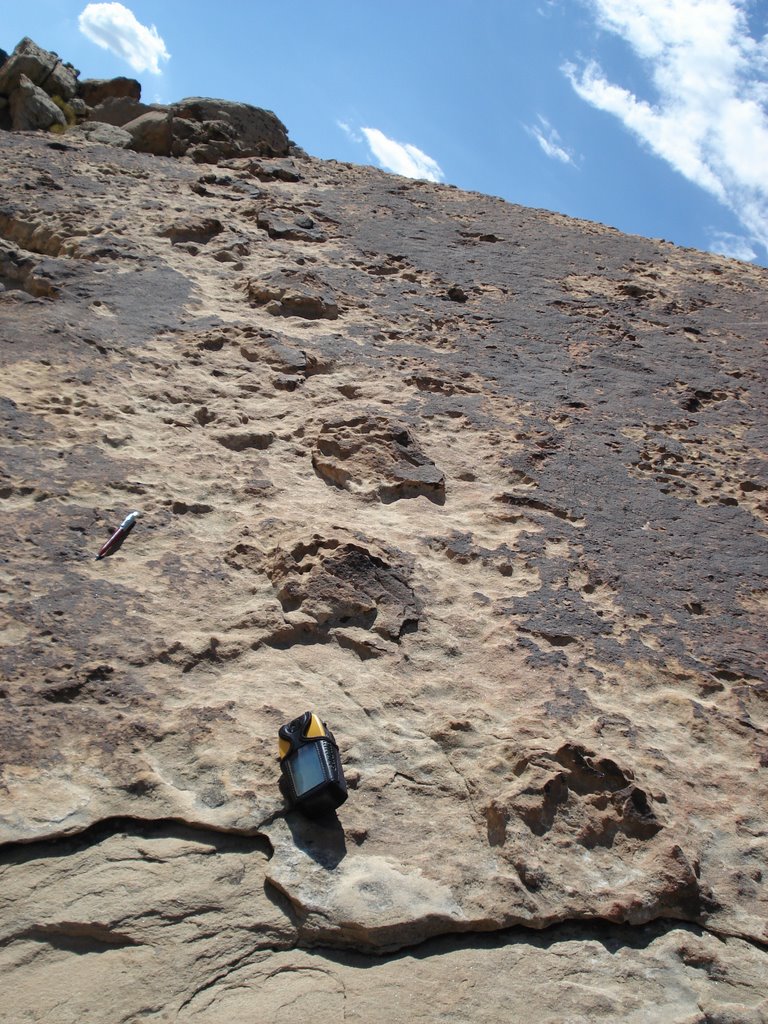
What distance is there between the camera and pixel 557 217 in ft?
15.3

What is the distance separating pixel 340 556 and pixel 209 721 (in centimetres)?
59

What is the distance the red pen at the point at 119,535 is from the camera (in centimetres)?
209

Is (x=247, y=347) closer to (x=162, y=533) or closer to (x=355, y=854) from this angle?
(x=162, y=533)

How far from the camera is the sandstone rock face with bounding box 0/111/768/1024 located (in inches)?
59.2

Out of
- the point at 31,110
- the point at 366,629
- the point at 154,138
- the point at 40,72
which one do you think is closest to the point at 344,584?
the point at 366,629

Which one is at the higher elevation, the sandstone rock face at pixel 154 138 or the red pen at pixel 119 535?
the sandstone rock face at pixel 154 138

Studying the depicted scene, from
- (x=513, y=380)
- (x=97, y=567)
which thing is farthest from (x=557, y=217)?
(x=97, y=567)

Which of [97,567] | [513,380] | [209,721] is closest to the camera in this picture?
[209,721]

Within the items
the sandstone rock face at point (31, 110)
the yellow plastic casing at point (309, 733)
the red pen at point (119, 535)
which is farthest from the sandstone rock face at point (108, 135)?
the yellow plastic casing at point (309, 733)

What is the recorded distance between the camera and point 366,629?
6.94 feet

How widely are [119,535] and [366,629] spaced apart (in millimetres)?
617

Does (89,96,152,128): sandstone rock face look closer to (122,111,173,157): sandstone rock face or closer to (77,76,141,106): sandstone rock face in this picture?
(122,111,173,157): sandstone rock face

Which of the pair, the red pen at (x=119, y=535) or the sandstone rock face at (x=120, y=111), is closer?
the red pen at (x=119, y=535)

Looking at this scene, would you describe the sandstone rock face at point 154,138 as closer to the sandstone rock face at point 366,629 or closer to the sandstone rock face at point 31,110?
the sandstone rock face at point 366,629
